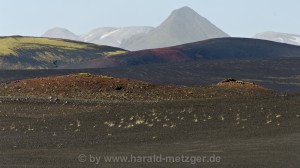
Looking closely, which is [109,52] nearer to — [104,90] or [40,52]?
[40,52]

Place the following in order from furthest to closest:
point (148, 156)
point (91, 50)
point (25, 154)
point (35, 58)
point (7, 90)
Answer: point (91, 50) < point (35, 58) < point (7, 90) < point (25, 154) < point (148, 156)

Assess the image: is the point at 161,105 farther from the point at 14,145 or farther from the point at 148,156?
the point at 148,156

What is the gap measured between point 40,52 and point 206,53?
44.6m

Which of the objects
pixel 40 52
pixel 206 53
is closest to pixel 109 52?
pixel 40 52

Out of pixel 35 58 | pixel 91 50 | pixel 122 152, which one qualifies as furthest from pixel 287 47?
pixel 122 152

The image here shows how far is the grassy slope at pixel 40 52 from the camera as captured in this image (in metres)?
136

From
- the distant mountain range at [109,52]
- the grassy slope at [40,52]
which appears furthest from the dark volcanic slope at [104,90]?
the grassy slope at [40,52]

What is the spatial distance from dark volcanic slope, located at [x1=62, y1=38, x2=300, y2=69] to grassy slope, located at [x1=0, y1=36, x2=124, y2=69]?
11519 millimetres

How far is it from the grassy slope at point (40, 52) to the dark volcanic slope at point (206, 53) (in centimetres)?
1152

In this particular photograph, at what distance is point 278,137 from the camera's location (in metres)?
23.6

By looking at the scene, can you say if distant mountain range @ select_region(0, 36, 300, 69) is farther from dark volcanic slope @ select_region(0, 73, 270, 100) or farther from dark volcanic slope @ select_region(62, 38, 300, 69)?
dark volcanic slope @ select_region(0, 73, 270, 100)

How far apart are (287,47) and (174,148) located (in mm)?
155228

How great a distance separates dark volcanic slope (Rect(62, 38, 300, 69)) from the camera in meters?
136

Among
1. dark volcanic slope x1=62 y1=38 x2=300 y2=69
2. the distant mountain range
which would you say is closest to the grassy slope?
the distant mountain range
